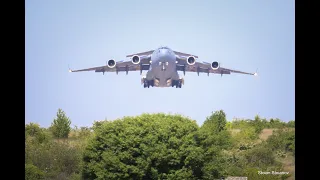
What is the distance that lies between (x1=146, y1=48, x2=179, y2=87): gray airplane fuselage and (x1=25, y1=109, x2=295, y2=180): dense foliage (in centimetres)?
133

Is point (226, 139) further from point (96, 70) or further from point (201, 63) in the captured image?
point (96, 70)

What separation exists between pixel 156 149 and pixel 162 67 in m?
2.38

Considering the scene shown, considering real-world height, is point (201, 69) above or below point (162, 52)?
below

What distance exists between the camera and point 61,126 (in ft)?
62.1

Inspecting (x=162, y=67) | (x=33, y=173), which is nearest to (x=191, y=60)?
(x=162, y=67)

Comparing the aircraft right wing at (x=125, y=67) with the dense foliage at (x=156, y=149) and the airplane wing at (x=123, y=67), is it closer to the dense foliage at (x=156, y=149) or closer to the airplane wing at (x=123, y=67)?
the airplane wing at (x=123, y=67)

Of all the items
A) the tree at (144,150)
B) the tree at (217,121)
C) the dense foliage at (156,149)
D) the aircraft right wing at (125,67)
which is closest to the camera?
the tree at (144,150)

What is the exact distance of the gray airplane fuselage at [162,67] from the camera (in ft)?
50.2

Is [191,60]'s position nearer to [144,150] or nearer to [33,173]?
[144,150]

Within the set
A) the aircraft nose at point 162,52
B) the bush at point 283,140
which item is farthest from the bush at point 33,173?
the bush at point 283,140
